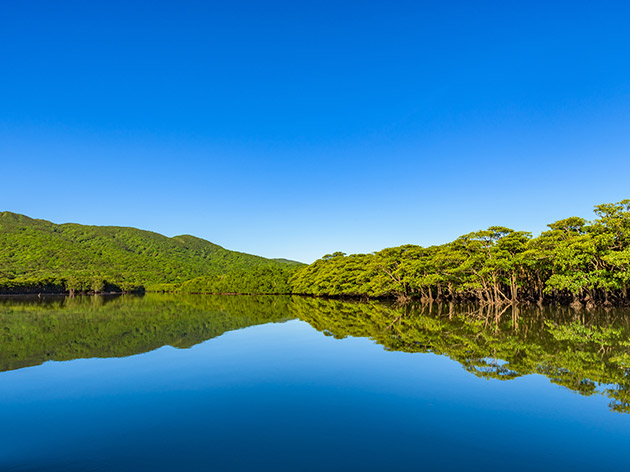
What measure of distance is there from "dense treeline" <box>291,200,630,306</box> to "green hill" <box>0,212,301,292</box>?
170ft

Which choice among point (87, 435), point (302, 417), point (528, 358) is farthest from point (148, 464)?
point (528, 358)

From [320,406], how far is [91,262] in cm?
15705

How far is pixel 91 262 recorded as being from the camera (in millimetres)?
138250

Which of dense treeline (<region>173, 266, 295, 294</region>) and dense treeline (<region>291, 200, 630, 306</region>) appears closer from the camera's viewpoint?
dense treeline (<region>291, 200, 630, 306</region>)

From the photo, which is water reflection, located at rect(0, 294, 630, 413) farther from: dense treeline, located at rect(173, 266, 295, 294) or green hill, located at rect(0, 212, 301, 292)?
green hill, located at rect(0, 212, 301, 292)

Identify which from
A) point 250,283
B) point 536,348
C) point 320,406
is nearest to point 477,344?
point 536,348

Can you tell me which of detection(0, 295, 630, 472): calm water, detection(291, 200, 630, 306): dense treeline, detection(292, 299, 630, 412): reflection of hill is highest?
detection(291, 200, 630, 306): dense treeline

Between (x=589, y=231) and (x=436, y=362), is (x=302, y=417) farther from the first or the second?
(x=589, y=231)

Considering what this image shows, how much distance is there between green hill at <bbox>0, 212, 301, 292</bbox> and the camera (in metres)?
98.7

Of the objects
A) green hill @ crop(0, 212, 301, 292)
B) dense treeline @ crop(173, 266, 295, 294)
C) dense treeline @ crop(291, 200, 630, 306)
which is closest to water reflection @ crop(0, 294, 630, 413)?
dense treeline @ crop(291, 200, 630, 306)

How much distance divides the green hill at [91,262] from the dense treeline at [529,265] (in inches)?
2034

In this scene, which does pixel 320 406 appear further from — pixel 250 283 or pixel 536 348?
pixel 250 283

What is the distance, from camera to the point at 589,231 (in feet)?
103

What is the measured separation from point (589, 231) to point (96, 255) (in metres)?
165
